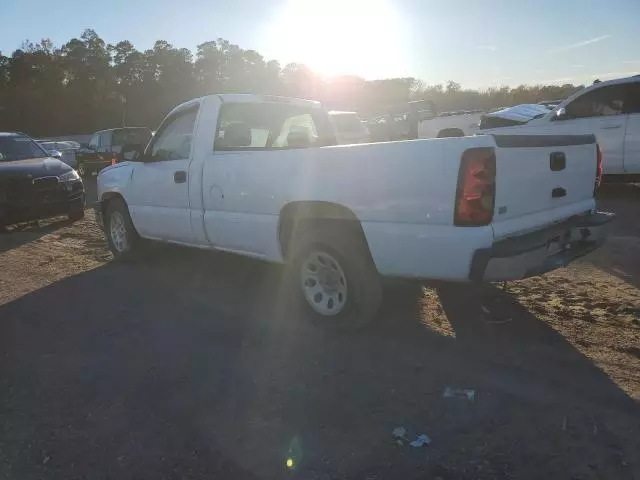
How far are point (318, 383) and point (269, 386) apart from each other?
0.32 metres

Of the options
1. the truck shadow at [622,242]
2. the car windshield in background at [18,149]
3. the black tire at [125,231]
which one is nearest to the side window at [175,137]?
the black tire at [125,231]

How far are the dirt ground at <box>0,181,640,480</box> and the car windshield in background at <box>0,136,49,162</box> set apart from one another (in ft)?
17.8

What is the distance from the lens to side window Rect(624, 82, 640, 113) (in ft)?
31.1

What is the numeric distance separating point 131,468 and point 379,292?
2150 millimetres

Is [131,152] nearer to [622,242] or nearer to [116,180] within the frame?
[116,180]

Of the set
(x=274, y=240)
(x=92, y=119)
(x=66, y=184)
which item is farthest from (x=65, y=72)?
(x=274, y=240)

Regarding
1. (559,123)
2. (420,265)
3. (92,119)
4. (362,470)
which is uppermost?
(92,119)

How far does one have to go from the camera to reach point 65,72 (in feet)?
231

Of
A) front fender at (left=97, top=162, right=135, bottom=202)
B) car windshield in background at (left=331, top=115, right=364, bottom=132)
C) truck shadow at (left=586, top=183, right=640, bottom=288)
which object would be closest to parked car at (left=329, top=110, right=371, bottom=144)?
car windshield in background at (left=331, top=115, right=364, bottom=132)

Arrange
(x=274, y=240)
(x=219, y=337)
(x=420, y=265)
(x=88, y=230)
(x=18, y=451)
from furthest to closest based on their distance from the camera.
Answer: (x=88, y=230), (x=274, y=240), (x=219, y=337), (x=420, y=265), (x=18, y=451)

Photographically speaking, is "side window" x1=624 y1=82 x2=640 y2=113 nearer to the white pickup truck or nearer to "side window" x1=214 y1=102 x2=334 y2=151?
the white pickup truck

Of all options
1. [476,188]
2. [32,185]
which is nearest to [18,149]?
[32,185]

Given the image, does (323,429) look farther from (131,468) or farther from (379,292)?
(379,292)

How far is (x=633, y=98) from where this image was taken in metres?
9.55
